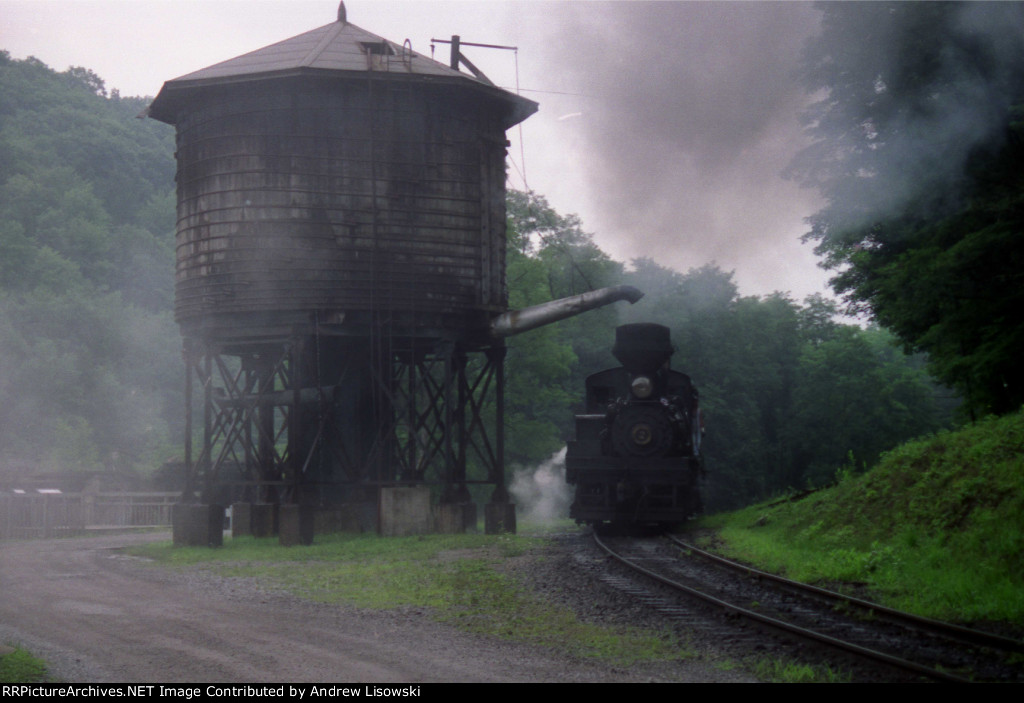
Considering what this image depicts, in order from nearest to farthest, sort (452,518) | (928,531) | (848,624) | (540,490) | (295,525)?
1. (848,624)
2. (928,531)
3. (295,525)
4. (452,518)
5. (540,490)

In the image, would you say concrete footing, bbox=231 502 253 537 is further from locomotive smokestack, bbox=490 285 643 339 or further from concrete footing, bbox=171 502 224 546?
locomotive smokestack, bbox=490 285 643 339

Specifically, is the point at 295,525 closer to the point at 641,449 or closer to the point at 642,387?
the point at 641,449

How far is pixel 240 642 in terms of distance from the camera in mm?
9203

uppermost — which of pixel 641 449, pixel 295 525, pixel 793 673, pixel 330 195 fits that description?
pixel 330 195

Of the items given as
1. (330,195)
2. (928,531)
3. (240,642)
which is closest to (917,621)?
(928,531)

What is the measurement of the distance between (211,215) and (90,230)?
48.0m

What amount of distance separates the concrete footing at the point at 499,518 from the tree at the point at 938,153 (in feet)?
30.2

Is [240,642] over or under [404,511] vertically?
under

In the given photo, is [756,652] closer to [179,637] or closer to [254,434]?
[179,637]

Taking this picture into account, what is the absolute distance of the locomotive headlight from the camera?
63.6 ft

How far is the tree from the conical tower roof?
28.5ft

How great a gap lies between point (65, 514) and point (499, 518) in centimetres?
1348

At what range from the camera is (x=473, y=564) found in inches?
594

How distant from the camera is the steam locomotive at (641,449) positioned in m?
18.9
